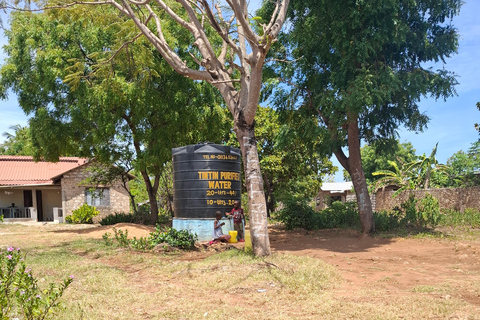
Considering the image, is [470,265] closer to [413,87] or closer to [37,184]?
[413,87]

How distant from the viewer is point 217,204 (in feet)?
40.4

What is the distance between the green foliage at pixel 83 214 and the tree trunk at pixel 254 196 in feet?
61.7

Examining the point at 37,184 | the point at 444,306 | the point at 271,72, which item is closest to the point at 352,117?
the point at 271,72

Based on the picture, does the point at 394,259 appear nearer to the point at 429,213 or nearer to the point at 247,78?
the point at 247,78

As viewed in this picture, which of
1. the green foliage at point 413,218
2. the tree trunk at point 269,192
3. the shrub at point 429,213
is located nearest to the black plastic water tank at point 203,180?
the green foliage at point 413,218

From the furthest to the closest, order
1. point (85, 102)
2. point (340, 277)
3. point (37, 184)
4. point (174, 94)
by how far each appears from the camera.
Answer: point (37, 184), point (174, 94), point (85, 102), point (340, 277)

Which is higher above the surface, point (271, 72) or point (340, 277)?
point (271, 72)

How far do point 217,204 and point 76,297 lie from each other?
21.5ft

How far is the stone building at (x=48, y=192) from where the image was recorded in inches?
1061

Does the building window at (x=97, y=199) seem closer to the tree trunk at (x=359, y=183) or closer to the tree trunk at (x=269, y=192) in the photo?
the tree trunk at (x=269, y=192)

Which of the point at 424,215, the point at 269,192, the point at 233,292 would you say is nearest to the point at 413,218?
the point at 424,215

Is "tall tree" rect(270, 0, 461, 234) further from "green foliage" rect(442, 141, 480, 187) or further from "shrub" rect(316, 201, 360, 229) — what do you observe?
"green foliage" rect(442, 141, 480, 187)

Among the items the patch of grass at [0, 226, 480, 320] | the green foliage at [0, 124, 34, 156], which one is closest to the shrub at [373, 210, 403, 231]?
the patch of grass at [0, 226, 480, 320]

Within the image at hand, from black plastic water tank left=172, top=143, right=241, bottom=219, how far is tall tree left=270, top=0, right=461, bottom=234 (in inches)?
134
